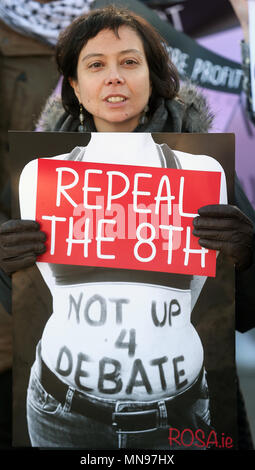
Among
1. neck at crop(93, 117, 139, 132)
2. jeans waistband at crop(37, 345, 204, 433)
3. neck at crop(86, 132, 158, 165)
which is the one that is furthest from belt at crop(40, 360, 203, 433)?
neck at crop(93, 117, 139, 132)

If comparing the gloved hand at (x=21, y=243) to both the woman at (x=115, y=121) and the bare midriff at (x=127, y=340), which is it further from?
the bare midriff at (x=127, y=340)

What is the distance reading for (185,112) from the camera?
6.07 ft

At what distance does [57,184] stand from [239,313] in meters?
0.64

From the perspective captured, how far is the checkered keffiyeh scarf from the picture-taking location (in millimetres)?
3047

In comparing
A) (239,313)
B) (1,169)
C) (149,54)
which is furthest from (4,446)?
(1,169)

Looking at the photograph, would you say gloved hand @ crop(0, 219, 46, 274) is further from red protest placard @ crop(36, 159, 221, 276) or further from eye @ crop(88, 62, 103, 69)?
eye @ crop(88, 62, 103, 69)

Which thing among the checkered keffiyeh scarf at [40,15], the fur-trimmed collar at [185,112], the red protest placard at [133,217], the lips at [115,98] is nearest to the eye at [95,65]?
the lips at [115,98]

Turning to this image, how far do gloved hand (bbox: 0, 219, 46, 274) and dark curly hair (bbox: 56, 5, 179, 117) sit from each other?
1.57ft

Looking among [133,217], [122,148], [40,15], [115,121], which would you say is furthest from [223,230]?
[40,15]

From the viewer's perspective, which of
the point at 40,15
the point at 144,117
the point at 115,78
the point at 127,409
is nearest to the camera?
the point at 127,409

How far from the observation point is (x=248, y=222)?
Result: 1622 millimetres

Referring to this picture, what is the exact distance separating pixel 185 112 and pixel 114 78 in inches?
10.6

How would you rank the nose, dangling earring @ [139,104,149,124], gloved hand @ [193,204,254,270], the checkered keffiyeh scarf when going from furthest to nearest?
the checkered keffiyeh scarf < dangling earring @ [139,104,149,124] < the nose < gloved hand @ [193,204,254,270]

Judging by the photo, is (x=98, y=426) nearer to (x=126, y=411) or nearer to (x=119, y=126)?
(x=126, y=411)
